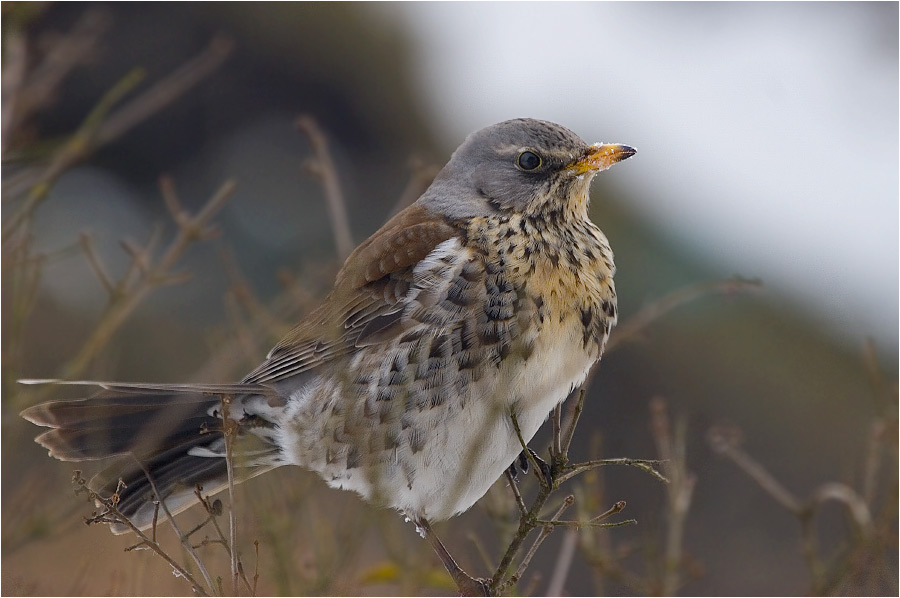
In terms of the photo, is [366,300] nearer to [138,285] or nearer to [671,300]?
[138,285]

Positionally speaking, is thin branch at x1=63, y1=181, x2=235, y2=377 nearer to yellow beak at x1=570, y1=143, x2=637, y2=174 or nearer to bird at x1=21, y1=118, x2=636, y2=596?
bird at x1=21, y1=118, x2=636, y2=596

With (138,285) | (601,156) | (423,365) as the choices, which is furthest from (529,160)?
(138,285)

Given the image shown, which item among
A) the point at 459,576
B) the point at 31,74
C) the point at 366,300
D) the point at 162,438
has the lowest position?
the point at 459,576

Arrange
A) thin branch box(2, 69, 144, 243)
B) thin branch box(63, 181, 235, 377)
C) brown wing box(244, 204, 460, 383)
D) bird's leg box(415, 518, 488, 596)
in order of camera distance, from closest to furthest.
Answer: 1. thin branch box(2, 69, 144, 243)
2. bird's leg box(415, 518, 488, 596)
3. thin branch box(63, 181, 235, 377)
4. brown wing box(244, 204, 460, 383)

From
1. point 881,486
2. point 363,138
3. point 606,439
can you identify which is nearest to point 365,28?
point 363,138

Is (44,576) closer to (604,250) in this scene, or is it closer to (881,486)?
(604,250)

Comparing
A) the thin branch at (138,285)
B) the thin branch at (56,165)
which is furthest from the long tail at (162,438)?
the thin branch at (56,165)

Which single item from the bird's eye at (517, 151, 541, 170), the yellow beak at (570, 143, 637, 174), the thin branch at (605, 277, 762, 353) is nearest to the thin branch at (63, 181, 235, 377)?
the bird's eye at (517, 151, 541, 170)
